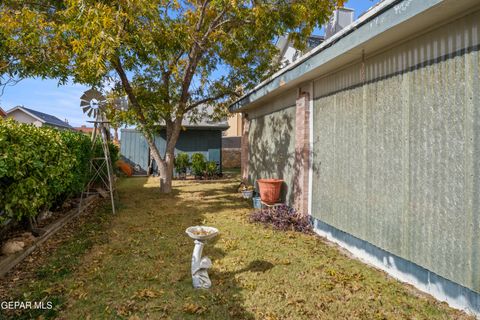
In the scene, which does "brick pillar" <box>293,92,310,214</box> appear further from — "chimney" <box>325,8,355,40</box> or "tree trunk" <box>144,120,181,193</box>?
"chimney" <box>325,8,355,40</box>

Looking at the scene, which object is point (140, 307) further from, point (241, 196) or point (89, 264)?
point (241, 196)

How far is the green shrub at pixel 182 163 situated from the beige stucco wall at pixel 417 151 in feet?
36.2

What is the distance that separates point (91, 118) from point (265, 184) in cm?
493

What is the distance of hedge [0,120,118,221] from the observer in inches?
143

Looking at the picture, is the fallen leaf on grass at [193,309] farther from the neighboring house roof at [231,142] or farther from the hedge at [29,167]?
the neighboring house roof at [231,142]

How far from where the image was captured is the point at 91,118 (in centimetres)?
743

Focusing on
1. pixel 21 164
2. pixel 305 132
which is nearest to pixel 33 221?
pixel 21 164

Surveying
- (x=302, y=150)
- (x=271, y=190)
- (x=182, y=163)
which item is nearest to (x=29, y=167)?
(x=271, y=190)

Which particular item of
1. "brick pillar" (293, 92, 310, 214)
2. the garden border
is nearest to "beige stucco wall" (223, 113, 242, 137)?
the garden border

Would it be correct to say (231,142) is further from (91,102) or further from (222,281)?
(222,281)

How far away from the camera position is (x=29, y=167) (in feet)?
13.4

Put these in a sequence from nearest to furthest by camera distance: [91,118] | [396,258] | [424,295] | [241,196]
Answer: [424,295] < [396,258] < [91,118] < [241,196]

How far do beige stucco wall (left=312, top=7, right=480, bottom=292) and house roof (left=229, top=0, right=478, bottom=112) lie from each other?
0.15m

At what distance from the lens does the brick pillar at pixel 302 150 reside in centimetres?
574
